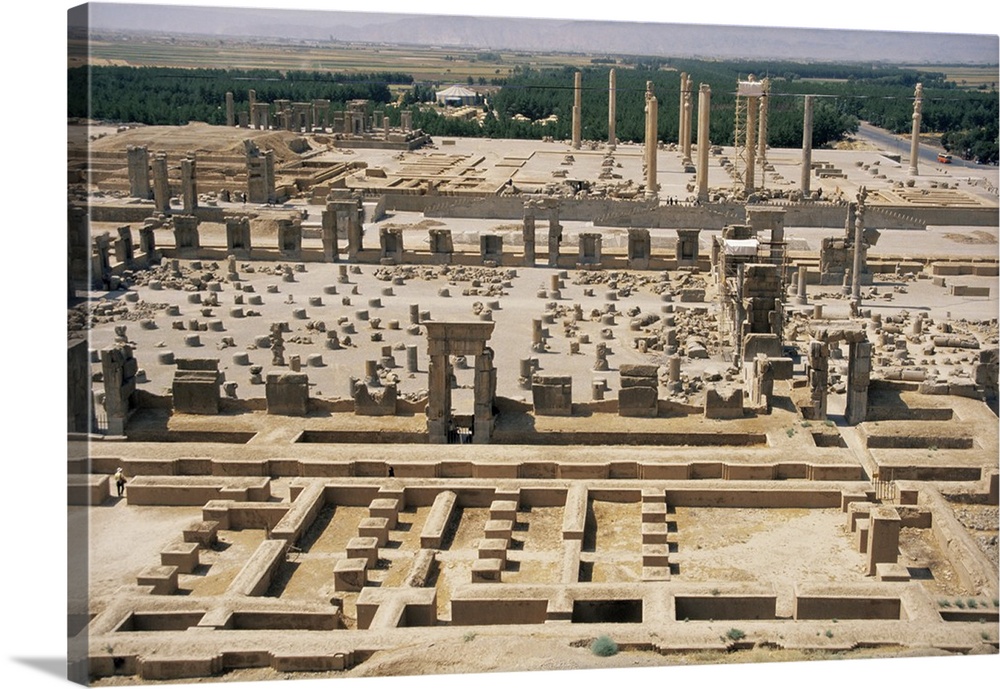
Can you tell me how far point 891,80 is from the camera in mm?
144375

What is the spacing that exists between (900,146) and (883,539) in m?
80.5

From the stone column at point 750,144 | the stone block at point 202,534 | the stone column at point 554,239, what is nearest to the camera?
the stone block at point 202,534

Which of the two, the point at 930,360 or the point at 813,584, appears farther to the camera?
the point at 930,360

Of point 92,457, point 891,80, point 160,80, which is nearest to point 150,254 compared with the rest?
point 92,457

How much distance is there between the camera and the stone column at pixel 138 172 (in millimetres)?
56344

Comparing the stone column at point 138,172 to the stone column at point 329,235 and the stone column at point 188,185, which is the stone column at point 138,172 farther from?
the stone column at point 329,235

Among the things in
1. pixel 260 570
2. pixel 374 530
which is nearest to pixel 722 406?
pixel 374 530

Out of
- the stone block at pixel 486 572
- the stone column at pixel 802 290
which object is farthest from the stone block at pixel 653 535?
the stone column at pixel 802 290

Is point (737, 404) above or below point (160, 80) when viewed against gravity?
below

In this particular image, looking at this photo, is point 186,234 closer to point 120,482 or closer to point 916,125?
point 120,482

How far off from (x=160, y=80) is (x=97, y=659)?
342ft

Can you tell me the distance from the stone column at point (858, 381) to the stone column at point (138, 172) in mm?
38678

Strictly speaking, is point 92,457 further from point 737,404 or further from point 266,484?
point 737,404

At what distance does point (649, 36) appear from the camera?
165ft
